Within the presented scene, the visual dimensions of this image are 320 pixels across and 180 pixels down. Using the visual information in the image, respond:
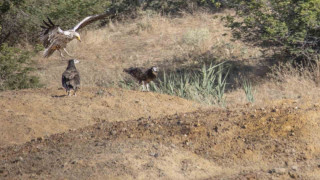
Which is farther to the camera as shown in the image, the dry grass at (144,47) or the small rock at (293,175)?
the dry grass at (144,47)

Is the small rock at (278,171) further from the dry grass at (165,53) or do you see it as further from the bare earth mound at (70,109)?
the dry grass at (165,53)

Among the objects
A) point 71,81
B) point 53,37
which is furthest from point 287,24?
point 71,81

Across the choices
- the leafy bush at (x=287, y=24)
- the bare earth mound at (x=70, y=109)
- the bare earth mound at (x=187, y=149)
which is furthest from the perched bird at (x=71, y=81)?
the leafy bush at (x=287, y=24)

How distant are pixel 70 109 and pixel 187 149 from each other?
4.11m

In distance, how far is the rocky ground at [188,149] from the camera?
6.46 m

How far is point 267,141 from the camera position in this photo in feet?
24.4

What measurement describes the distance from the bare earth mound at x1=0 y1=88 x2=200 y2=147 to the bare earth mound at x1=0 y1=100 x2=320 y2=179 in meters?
1.80

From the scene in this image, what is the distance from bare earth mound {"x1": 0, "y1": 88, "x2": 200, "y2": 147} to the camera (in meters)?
10.0

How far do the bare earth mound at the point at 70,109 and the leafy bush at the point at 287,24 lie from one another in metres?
4.11

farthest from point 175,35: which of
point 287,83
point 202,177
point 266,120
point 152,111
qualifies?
point 202,177

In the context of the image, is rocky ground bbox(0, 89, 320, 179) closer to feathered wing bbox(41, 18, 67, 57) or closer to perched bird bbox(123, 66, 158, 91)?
perched bird bbox(123, 66, 158, 91)

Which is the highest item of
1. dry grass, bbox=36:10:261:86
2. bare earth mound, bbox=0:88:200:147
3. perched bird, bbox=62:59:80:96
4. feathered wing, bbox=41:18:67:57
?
feathered wing, bbox=41:18:67:57

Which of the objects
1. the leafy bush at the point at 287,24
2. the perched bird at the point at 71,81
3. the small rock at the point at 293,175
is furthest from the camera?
the leafy bush at the point at 287,24

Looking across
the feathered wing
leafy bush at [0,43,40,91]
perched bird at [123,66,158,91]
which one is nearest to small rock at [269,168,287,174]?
perched bird at [123,66,158,91]
